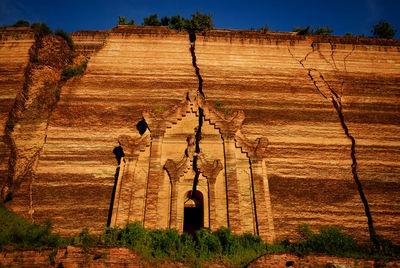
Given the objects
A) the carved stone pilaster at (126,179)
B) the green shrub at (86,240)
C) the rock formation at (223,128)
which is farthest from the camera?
the rock formation at (223,128)

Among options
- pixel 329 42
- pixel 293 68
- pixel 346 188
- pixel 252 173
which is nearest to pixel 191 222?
pixel 252 173

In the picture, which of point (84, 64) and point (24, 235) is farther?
point (84, 64)

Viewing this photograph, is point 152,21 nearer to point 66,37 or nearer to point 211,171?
point 66,37

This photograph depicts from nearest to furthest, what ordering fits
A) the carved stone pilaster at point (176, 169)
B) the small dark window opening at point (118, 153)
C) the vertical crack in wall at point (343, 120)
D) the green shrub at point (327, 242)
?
1. the carved stone pilaster at point (176, 169)
2. the green shrub at point (327, 242)
3. the vertical crack in wall at point (343, 120)
4. the small dark window opening at point (118, 153)

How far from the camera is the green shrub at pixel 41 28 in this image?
50.8 ft

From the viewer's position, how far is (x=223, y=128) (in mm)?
9922

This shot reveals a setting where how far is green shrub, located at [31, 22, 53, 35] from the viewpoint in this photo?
15484 mm

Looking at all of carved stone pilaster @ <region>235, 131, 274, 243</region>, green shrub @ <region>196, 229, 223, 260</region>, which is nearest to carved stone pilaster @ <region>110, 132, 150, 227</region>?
green shrub @ <region>196, 229, 223, 260</region>

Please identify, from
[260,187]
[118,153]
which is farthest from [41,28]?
[260,187]

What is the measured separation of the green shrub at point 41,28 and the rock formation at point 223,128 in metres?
0.56

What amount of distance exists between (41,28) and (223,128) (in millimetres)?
12199

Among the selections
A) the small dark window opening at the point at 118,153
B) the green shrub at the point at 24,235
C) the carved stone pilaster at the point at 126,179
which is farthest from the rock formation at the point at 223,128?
the green shrub at the point at 24,235

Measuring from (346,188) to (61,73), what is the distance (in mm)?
13739

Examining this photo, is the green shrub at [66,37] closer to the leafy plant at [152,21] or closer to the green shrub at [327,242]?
the leafy plant at [152,21]
